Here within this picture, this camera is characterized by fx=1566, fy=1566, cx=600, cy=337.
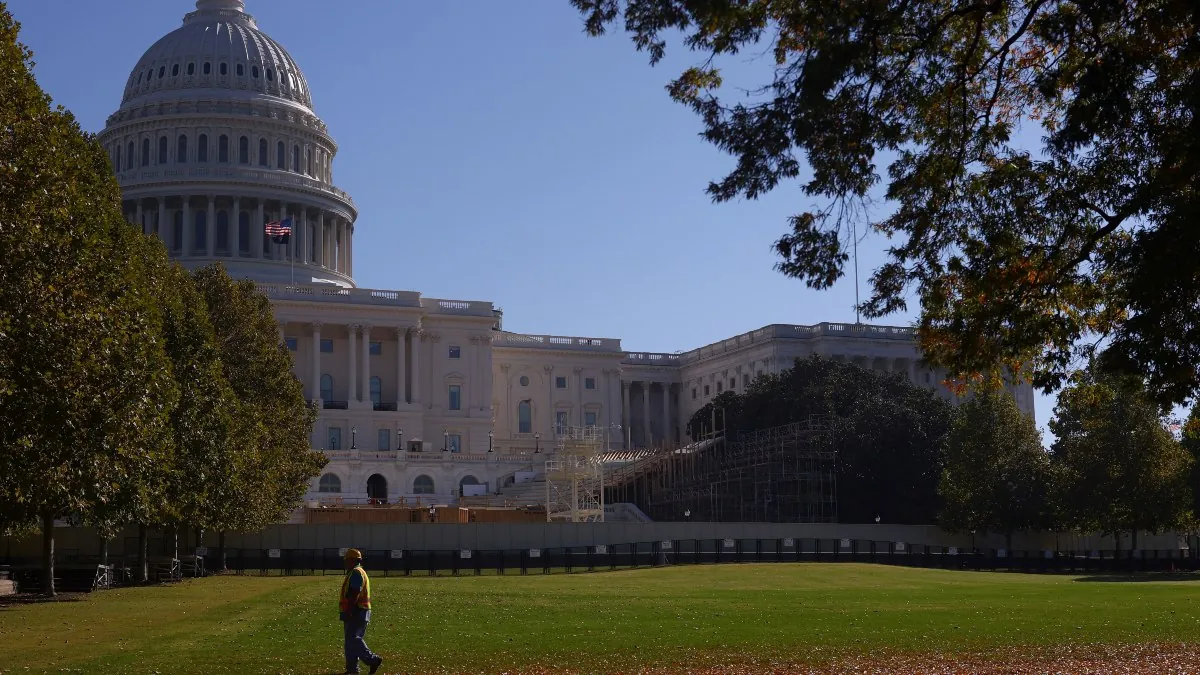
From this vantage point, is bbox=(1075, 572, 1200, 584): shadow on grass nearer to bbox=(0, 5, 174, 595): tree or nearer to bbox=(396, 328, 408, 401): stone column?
bbox=(0, 5, 174, 595): tree

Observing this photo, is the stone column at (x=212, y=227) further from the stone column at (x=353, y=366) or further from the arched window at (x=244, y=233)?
the stone column at (x=353, y=366)

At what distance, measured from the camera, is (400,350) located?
496ft

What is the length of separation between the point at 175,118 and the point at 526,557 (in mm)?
101142

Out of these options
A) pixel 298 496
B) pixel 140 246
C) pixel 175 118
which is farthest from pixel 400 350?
→ pixel 140 246

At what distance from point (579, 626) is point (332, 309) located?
Answer: 11596 centimetres

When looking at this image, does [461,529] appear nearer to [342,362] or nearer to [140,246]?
[140,246]

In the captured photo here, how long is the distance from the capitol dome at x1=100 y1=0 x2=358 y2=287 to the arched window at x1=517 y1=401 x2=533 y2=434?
23.3 metres

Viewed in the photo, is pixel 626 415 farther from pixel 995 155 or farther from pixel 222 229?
pixel 995 155

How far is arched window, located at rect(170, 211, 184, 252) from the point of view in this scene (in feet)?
508

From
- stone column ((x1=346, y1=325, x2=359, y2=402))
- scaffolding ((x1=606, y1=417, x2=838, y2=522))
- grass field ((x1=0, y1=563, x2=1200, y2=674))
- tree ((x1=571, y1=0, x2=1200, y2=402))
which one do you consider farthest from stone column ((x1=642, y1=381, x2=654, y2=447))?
tree ((x1=571, y1=0, x2=1200, y2=402))

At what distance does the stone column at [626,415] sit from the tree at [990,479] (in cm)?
8055

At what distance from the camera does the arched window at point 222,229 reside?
15562 centimetres

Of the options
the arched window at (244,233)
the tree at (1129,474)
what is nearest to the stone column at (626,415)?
the arched window at (244,233)

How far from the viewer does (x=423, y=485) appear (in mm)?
131125
